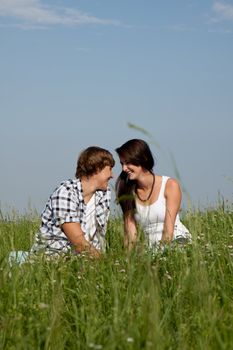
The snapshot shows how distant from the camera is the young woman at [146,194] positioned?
707 cm

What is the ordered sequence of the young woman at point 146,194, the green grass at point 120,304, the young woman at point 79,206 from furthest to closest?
the young woman at point 146,194 < the young woman at point 79,206 < the green grass at point 120,304

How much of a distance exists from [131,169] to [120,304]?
289 cm

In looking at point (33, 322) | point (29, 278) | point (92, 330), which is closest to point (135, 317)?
point (92, 330)

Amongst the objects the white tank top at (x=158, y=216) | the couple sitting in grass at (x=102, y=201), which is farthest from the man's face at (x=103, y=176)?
the white tank top at (x=158, y=216)

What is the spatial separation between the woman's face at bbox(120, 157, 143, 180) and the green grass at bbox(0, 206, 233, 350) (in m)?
1.32

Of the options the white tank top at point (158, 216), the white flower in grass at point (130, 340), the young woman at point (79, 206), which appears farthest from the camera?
the white tank top at point (158, 216)

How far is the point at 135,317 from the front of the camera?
4.04 meters

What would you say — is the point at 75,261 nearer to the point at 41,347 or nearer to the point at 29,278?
the point at 29,278

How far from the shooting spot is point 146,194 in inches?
297

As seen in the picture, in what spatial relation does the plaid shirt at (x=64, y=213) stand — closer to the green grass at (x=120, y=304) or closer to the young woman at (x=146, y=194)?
the young woman at (x=146, y=194)

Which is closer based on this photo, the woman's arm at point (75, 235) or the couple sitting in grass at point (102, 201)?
the woman's arm at point (75, 235)

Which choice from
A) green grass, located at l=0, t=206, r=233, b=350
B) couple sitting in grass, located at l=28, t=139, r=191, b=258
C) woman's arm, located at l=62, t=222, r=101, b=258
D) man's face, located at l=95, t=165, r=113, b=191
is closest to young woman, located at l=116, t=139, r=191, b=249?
couple sitting in grass, located at l=28, t=139, r=191, b=258

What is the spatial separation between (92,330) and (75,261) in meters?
2.12

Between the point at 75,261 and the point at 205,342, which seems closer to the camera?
the point at 205,342
